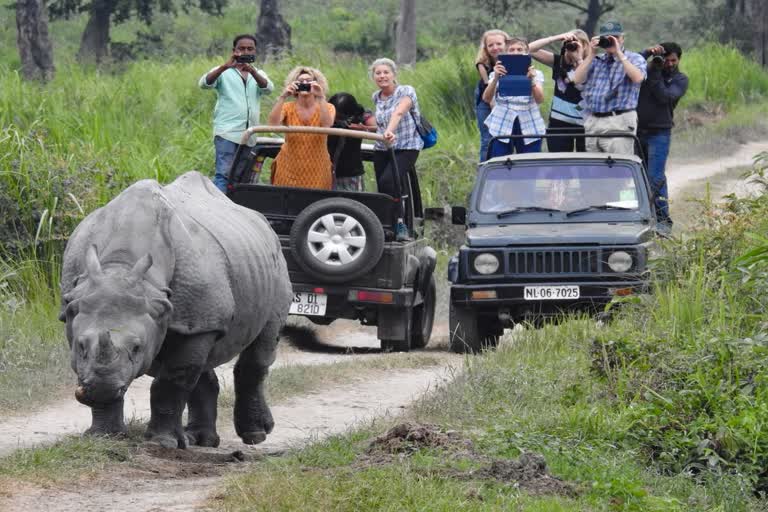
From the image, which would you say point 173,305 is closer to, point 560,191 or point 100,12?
point 560,191

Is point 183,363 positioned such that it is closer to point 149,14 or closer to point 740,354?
point 740,354

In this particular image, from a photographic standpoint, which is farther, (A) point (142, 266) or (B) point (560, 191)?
(B) point (560, 191)

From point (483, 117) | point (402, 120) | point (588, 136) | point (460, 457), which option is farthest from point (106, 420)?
point (483, 117)

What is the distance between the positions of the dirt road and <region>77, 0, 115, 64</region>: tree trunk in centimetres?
2275

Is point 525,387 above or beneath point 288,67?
beneath

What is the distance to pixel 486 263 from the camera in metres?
11.4

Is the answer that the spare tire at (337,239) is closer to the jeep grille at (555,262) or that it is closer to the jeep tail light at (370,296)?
the jeep tail light at (370,296)

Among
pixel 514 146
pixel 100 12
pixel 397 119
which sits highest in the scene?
pixel 100 12

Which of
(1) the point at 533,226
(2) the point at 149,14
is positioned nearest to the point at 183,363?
(1) the point at 533,226

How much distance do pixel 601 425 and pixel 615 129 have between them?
5723 mm

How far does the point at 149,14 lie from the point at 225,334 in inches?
1173

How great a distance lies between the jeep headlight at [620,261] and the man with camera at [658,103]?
2.14 meters

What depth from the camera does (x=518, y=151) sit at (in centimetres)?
1327

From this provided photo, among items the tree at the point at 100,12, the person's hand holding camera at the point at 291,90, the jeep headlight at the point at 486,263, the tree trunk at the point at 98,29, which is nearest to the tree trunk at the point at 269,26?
the tree at the point at 100,12
